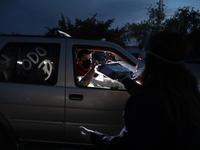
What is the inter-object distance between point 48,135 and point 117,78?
1280 millimetres

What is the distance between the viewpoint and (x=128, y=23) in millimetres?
22266

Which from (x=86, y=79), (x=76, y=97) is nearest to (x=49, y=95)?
(x=76, y=97)

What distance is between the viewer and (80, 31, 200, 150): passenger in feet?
3.42

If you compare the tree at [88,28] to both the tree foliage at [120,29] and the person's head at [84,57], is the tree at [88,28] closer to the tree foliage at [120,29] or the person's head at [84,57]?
the tree foliage at [120,29]

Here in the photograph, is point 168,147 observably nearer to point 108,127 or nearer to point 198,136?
point 198,136

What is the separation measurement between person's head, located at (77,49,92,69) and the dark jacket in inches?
119

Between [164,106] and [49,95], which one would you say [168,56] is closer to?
[164,106]

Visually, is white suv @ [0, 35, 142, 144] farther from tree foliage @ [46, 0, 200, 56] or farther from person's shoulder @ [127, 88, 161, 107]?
tree foliage @ [46, 0, 200, 56]

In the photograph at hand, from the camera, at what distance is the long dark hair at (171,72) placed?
3.62ft

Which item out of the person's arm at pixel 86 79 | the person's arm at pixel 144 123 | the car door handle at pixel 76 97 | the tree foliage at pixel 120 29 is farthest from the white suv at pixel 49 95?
the tree foliage at pixel 120 29

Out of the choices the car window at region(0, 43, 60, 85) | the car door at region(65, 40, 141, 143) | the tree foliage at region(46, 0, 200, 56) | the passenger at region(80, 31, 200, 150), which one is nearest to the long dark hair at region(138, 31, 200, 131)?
the passenger at region(80, 31, 200, 150)

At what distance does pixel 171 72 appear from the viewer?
1.16m

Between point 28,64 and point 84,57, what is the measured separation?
157 centimetres

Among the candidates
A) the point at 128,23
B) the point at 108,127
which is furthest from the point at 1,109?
the point at 128,23
